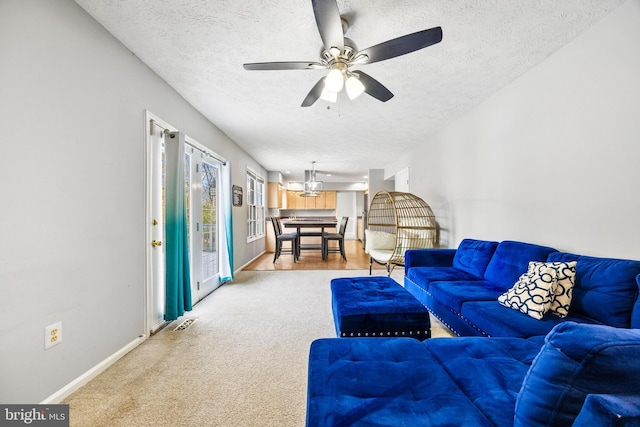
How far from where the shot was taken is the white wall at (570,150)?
1692 millimetres

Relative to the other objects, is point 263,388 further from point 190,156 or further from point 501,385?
point 190,156

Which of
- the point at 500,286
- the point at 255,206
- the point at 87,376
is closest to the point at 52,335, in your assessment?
the point at 87,376

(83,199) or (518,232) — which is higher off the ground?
(83,199)

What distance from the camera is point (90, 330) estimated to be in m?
1.78

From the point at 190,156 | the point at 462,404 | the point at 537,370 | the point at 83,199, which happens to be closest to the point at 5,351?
the point at 83,199

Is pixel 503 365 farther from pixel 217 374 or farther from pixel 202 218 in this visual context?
pixel 202 218

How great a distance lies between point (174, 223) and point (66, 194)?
1.04 meters

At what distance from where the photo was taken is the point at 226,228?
420cm

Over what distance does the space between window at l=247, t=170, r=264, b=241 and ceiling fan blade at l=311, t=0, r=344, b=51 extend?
457 cm

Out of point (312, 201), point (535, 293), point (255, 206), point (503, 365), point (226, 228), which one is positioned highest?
point (312, 201)

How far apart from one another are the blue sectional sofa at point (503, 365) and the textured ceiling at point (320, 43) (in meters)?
1.64

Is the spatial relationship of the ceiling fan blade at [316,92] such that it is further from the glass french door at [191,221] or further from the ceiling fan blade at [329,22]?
the glass french door at [191,221]

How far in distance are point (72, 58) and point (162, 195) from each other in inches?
49.1

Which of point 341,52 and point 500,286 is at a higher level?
point 341,52
